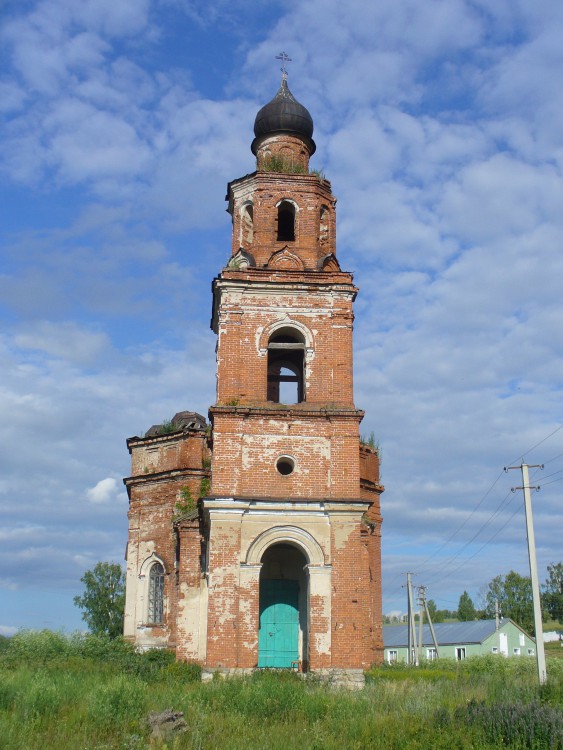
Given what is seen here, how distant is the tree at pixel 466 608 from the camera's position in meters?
83.3

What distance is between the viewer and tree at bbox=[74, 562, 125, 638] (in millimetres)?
40000

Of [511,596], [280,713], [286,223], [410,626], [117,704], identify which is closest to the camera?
[117,704]

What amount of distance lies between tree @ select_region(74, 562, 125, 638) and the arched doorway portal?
22252 millimetres

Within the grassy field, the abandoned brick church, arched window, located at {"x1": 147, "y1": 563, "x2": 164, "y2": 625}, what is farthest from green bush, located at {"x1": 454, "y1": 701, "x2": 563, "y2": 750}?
arched window, located at {"x1": 147, "y1": 563, "x2": 164, "y2": 625}

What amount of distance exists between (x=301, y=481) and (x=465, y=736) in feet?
26.9

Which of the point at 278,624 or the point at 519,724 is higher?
the point at 278,624

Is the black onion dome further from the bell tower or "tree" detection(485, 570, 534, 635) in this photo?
"tree" detection(485, 570, 534, 635)

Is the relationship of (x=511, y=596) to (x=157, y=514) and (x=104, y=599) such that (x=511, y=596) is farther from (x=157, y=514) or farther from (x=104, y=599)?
(x=157, y=514)

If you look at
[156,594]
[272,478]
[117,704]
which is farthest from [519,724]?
[156,594]

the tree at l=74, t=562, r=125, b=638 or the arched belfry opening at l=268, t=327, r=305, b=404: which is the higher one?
the arched belfry opening at l=268, t=327, r=305, b=404

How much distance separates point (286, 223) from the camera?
72.6 ft

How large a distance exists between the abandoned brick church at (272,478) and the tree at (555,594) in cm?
5507

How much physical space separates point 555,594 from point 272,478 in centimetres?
6160

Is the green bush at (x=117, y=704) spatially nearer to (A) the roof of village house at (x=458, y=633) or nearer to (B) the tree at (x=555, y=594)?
(A) the roof of village house at (x=458, y=633)
